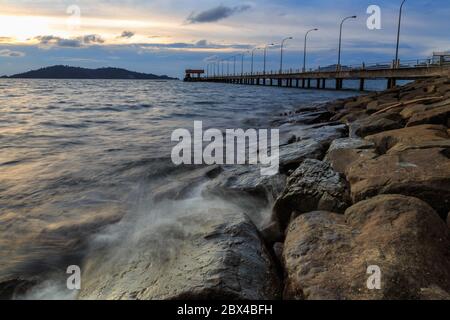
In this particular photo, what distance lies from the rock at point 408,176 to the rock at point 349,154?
1.73 ft

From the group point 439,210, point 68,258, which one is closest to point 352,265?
point 439,210

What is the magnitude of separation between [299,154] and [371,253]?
4632 mm

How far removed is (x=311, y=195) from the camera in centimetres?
480

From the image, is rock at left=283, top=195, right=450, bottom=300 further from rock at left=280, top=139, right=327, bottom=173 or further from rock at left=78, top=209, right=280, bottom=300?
rock at left=280, top=139, right=327, bottom=173

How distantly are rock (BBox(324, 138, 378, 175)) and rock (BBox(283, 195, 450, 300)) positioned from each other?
1.81m

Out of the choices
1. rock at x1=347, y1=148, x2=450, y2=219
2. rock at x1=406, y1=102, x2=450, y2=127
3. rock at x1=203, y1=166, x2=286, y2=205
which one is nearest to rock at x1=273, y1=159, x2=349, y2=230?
rock at x1=347, y1=148, x2=450, y2=219

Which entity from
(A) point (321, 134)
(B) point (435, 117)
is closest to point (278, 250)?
(B) point (435, 117)

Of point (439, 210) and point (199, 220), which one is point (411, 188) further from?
point (199, 220)

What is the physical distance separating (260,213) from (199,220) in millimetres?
1257

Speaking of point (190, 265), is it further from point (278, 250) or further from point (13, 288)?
point (13, 288)

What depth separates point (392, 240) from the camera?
3250mm

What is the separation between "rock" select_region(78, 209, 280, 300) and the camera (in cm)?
314

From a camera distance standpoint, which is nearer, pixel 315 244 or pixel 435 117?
pixel 315 244

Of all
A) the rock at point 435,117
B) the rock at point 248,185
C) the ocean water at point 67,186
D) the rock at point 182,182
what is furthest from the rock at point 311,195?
the rock at point 435,117
